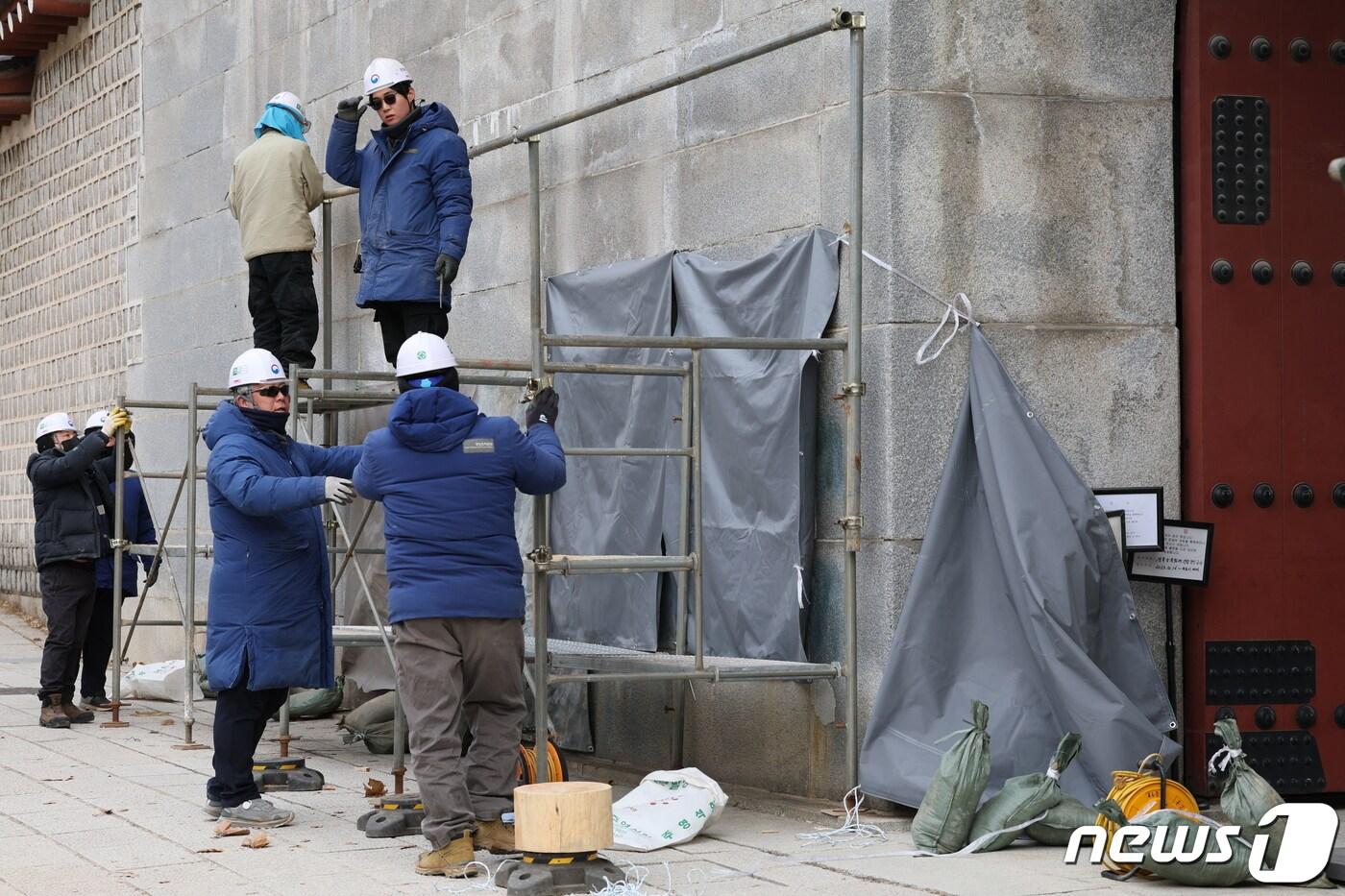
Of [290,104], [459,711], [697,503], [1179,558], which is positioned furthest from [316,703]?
[1179,558]

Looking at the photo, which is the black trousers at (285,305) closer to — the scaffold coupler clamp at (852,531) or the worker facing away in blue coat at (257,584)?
the worker facing away in blue coat at (257,584)

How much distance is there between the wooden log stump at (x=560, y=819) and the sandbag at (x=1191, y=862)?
175cm

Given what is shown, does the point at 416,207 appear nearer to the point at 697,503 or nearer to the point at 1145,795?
the point at 697,503

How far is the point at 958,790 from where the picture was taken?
6895 millimetres

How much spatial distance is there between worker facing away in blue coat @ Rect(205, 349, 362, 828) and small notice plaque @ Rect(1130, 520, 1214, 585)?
338 cm

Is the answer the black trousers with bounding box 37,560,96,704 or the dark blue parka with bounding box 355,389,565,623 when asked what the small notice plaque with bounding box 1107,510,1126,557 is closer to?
the dark blue parka with bounding box 355,389,565,623

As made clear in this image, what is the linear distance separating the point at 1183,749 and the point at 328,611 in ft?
11.9

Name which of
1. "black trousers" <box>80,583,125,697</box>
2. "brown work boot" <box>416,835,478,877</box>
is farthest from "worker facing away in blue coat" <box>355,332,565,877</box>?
"black trousers" <box>80,583,125,697</box>

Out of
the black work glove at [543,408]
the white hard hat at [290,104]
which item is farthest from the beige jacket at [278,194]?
the black work glove at [543,408]

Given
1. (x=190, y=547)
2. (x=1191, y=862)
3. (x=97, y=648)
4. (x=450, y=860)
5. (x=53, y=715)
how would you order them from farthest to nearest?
(x=97, y=648)
(x=53, y=715)
(x=190, y=547)
(x=450, y=860)
(x=1191, y=862)

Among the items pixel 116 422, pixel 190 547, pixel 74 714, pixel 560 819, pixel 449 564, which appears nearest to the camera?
pixel 560 819

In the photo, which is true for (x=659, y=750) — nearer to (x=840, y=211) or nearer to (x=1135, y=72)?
(x=840, y=211)

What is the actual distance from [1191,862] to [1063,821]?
29.4 inches

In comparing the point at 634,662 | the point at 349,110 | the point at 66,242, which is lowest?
the point at 634,662
